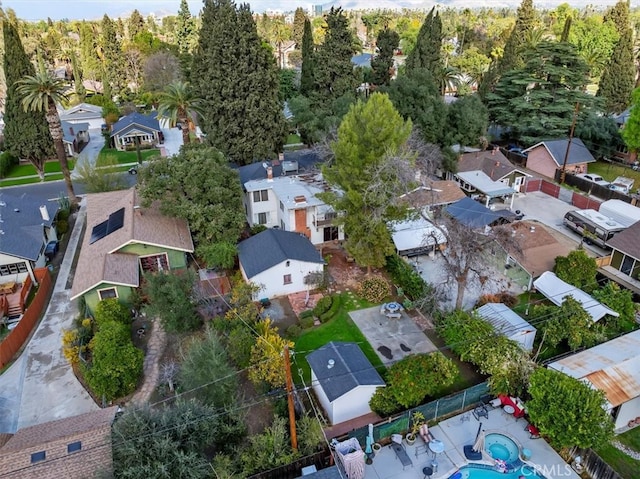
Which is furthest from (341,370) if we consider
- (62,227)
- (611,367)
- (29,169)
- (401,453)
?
(29,169)

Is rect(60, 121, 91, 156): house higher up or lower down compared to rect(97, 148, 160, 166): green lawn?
higher up

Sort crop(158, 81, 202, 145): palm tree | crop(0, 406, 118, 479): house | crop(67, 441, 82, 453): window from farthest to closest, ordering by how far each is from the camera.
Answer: crop(158, 81, 202, 145): palm tree < crop(67, 441, 82, 453): window < crop(0, 406, 118, 479): house

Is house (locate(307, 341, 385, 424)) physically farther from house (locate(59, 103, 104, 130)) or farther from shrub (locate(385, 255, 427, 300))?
house (locate(59, 103, 104, 130))

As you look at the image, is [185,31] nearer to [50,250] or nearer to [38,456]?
[50,250]

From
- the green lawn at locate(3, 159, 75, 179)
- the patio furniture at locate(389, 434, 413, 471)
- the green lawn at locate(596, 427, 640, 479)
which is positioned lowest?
the green lawn at locate(596, 427, 640, 479)

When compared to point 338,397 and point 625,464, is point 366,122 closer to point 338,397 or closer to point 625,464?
point 338,397

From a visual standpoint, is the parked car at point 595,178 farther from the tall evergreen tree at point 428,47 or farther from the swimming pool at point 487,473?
the swimming pool at point 487,473

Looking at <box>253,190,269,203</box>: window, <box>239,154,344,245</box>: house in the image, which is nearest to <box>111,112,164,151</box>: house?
<box>239,154,344,245</box>: house
